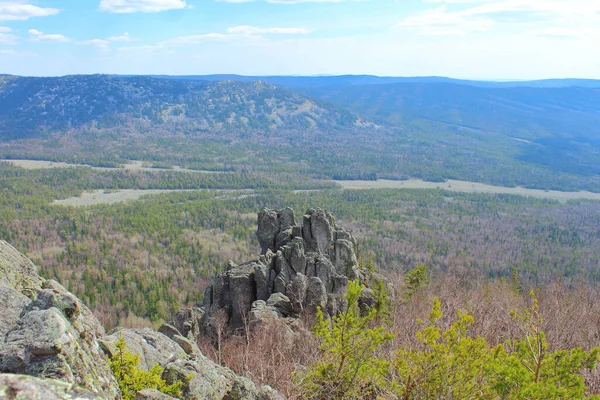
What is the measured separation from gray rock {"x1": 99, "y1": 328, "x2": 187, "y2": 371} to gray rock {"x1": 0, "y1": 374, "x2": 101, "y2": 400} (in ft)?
17.7

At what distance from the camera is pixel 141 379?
9070mm

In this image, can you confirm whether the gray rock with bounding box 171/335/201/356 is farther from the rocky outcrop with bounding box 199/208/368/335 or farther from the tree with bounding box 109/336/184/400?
the rocky outcrop with bounding box 199/208/368/335

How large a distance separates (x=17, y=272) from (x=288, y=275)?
751 inches

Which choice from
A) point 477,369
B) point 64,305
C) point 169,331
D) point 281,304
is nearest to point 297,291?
point 281,304

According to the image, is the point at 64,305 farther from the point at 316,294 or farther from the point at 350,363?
the point at 316,294

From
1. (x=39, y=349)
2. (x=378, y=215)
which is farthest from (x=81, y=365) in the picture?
(x=378, y=215)

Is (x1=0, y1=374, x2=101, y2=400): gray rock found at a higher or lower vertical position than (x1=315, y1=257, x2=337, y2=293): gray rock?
higher

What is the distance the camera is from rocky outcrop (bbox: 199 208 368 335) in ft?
86.5

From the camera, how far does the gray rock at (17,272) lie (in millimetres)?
10923

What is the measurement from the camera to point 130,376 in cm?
888

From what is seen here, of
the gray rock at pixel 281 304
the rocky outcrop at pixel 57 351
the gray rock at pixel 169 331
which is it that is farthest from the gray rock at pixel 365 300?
the rocky outcrop at pixel 57 351

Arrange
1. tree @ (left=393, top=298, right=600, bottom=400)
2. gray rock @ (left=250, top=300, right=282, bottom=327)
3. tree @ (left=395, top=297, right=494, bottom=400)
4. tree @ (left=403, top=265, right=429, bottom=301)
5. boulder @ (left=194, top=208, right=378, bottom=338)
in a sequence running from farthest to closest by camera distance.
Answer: tree @ (left=403, top=265, right=429, bottom=301)
boulder @ (left=194, top=208, right=378, bottom=338)
gray rock @ (left=250, top=300, right=282, bottom=327)
tree @ (left=395, top=297, right=494, bottom=400)
tree @ (left=393, top=298, right=600, bottom=400)

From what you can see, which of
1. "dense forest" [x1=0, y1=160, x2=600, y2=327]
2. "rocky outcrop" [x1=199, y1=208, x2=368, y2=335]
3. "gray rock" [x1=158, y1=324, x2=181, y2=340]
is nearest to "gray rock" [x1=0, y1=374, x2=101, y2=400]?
"gray rock" [x1=158, y1=324, x2=181, y2=340]

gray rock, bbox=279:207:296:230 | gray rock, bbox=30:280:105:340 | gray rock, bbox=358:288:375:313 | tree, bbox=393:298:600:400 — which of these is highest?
gray rock, bbox=30:280:105:340
